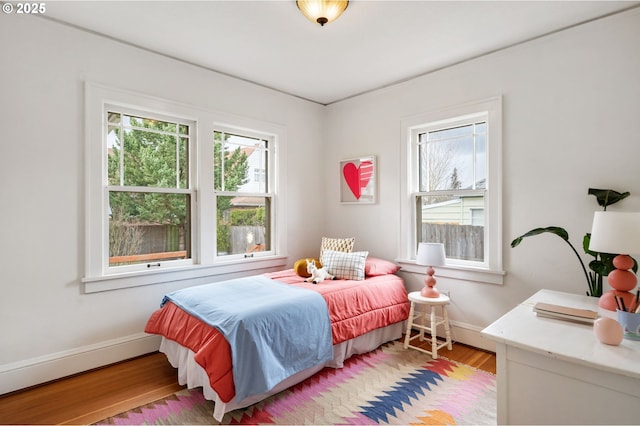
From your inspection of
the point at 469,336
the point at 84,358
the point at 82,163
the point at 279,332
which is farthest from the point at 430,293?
A: the point at 82,163

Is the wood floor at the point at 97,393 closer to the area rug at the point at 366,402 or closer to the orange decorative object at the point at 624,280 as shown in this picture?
the area rug at the point at 366,402

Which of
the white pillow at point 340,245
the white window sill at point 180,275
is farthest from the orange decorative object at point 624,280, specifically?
the white window sill at point 180,275

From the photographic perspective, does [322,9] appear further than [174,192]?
No

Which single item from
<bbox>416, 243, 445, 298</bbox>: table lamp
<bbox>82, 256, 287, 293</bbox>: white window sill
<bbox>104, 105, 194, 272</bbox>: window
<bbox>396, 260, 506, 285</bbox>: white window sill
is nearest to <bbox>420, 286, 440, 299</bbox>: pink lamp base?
<bbox>416, 243, 445, 298</bbox>: table lamp

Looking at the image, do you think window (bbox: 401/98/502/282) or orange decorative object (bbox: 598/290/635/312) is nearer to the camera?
orange decorative object (bbox: 598/290/635/312)

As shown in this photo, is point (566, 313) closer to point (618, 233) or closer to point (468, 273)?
point (618, 233)

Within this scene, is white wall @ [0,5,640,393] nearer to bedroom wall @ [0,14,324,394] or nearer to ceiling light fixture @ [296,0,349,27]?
bedroom wall @ [0,14,324,394]

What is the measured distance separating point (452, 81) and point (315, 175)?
198 centimetres

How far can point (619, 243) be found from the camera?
1.64 meters

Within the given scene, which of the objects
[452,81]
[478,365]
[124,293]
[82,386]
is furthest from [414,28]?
[82,386]

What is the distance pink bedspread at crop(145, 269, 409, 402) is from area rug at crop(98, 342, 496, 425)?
311 millimetres

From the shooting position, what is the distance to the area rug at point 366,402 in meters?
2.07

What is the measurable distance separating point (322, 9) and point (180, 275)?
2.61 meters

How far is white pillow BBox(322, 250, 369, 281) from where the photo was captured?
10.7ft
